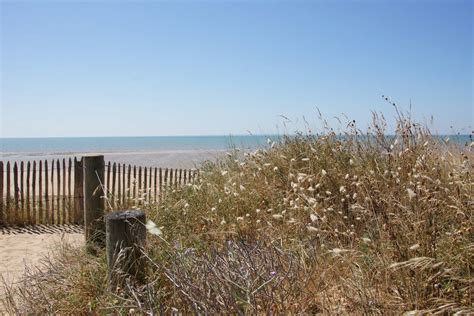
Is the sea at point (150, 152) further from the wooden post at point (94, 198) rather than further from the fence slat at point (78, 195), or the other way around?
the fence slat at point (78, 195)

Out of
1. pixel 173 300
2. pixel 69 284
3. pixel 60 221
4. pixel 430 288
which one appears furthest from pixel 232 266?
pixel 60 221

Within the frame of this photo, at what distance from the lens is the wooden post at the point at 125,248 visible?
9.44ft

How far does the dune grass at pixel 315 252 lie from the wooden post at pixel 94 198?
16.7 inches

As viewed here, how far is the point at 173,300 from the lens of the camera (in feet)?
8.35

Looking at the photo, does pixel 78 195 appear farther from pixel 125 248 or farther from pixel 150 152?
pixel 150 152

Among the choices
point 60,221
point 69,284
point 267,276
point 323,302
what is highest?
point 267,276

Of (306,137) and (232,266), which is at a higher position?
(306,137)

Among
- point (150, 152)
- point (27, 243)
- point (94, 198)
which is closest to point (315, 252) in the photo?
point (94, 198)

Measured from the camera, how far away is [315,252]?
269cm

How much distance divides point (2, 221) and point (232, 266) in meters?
8.93

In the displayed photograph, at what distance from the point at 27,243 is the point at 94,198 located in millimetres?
4467

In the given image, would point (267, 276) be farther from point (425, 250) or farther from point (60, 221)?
point (60, 221)

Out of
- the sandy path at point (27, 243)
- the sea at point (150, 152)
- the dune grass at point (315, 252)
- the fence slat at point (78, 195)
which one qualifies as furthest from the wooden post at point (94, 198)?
the fence slat at point (78, 195)

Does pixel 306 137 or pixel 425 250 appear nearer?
pixel 425 250
